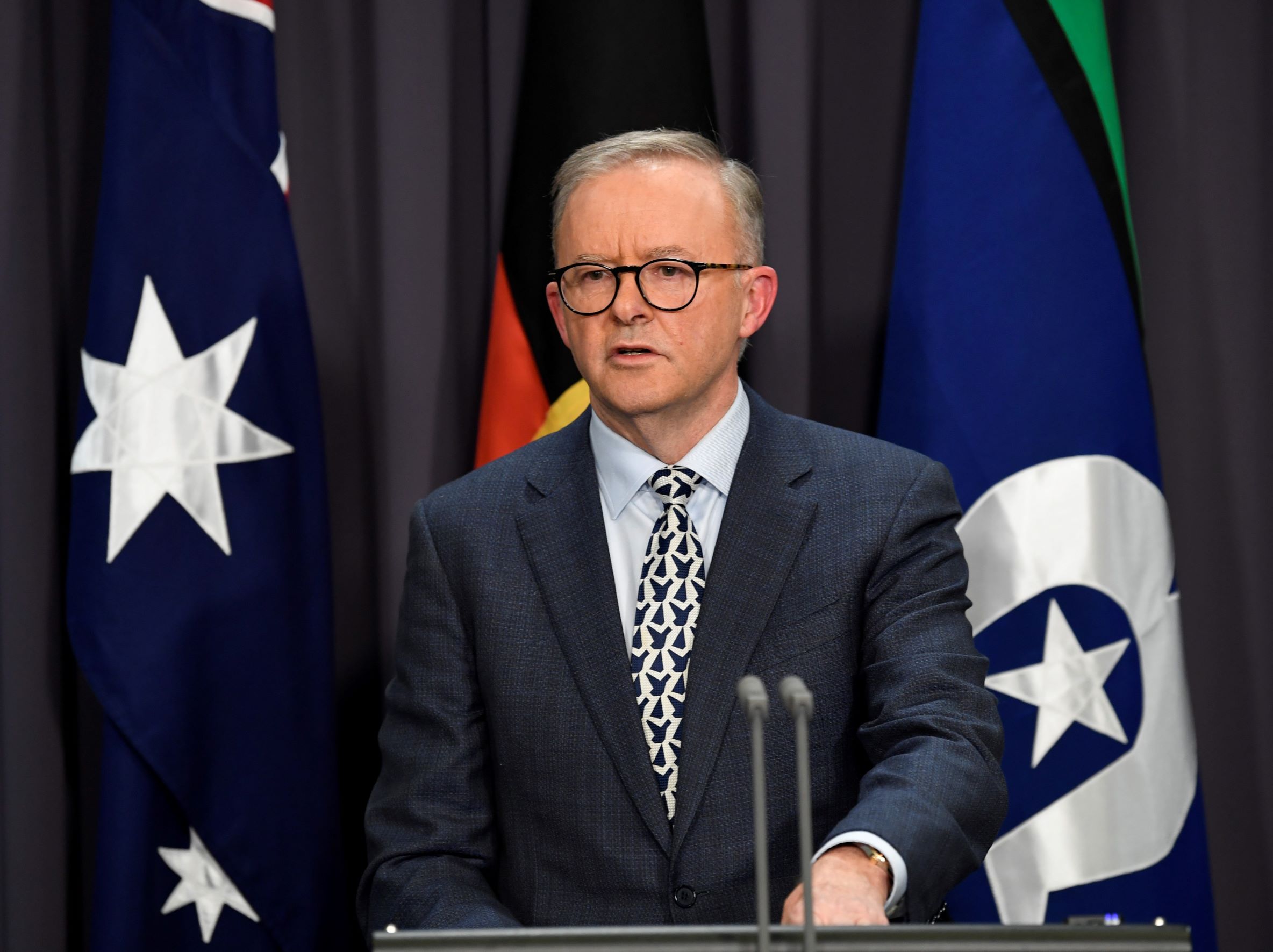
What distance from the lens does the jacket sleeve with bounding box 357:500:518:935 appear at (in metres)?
1.77

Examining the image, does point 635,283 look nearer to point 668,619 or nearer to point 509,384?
point 668,619

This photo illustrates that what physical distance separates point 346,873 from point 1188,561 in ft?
6.60

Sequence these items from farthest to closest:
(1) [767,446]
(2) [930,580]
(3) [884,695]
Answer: (1) [767,446] < (2) [930,580] < (3) [884,695]

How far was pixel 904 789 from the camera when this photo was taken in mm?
1562

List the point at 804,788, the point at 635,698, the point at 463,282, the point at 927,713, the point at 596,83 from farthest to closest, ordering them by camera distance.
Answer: the point at 463,282 → the point at 596,83 → the point at 635,698 → the point at 927,713 → the point at 804,788

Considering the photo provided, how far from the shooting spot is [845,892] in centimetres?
140

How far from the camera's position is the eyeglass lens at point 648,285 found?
1.92 m

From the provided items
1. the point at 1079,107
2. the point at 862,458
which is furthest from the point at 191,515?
the point at 1079,107

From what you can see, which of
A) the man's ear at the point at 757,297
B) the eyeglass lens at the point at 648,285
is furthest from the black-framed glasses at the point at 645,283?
the man's ear at the point at 757,297

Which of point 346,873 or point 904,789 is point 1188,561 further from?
point 346,873

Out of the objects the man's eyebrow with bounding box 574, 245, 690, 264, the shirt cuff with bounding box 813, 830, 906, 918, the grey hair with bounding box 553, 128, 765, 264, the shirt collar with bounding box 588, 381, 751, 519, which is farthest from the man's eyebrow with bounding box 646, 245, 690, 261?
the shirt cuff with bounding box 813, 830, 906, 918

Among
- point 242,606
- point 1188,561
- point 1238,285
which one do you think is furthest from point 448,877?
point 1238,285

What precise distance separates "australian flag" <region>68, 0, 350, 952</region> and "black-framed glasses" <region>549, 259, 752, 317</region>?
34.7 inches

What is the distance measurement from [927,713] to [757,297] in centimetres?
77
